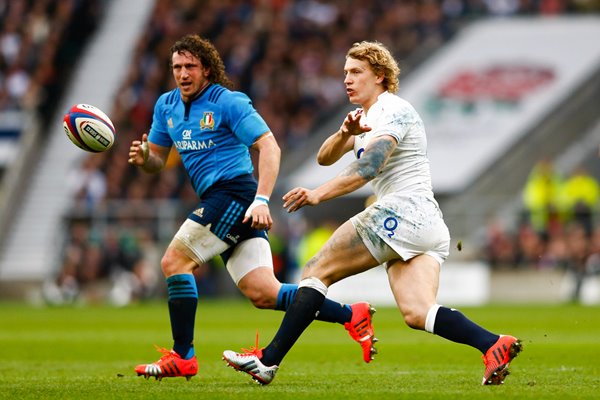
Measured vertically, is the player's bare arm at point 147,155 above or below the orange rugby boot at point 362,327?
above

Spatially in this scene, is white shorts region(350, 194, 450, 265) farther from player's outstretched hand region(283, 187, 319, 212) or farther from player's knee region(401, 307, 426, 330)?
player's outstretched hand region(283, 187, 319, 212)

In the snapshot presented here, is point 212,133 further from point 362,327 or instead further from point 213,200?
point 362,327

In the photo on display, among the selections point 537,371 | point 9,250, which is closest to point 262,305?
point 537,371

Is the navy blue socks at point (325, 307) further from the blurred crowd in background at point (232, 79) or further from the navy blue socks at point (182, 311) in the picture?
the blurred crowd in background at point (232, 79)

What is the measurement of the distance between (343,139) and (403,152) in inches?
15.9

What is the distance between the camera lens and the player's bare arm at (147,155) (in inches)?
361

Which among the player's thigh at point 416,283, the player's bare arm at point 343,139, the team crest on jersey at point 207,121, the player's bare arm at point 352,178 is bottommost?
the player's thigh at point 416,283

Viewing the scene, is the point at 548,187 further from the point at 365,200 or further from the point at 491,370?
the point at 491,370

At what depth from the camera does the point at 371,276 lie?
24328mm

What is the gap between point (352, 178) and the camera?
25.8ft

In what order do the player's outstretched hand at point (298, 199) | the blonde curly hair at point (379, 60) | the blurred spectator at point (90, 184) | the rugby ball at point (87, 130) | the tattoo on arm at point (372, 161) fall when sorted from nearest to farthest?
1. the player's outstretched hand at point (298, 199)
2. the tattoo on arm at point (372, 161)
3. the blonde curly hair at point (379, 60)
4. the rugby ball at point (87, 130)
5. the blurred spectator at point (90, 184)

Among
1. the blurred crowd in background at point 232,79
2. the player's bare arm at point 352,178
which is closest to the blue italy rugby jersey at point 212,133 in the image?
the player's bare arm at point 352,178

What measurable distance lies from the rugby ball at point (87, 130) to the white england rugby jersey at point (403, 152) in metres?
2.08

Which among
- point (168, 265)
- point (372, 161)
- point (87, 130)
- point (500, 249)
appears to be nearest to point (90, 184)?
point (500, 249)
